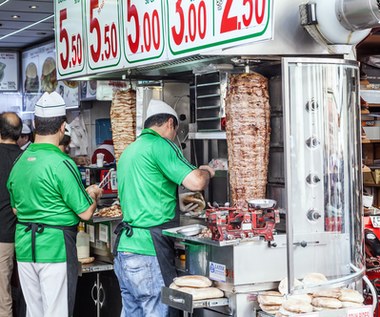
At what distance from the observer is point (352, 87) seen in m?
3.90

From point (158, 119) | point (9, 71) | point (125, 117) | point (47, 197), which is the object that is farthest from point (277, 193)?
point (9, 71)

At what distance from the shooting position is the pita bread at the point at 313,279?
3594 millimetres

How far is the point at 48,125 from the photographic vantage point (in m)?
4.67

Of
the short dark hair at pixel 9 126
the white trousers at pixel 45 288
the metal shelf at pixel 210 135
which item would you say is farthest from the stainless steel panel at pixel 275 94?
the short dark hair at pixel 9 126

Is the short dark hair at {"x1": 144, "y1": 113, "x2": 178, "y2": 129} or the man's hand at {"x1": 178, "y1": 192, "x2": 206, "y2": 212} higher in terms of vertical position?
the short dark hair at {"x1": 144, "y1": 113, "x2": 178, "y2": 129}

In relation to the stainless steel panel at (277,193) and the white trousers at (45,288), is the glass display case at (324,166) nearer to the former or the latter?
the stainless steel panel at (277,193)

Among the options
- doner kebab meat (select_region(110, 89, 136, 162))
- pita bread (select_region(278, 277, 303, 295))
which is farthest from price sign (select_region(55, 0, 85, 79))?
pita bread (select_region(278, 277, 303, 295))

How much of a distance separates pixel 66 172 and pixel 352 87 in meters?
1.86

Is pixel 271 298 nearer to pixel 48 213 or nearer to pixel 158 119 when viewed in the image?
pixel 158 119

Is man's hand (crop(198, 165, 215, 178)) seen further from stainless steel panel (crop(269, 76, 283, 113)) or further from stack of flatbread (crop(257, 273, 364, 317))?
stack of flatbread (crop(257, 273, 364, 317))

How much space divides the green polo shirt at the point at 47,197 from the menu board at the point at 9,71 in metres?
8.81

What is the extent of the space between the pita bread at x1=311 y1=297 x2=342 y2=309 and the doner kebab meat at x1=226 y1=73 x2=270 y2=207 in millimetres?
675

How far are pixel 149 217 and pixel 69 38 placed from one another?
6.69 ft

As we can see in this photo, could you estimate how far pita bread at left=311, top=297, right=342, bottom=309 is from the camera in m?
3.61
